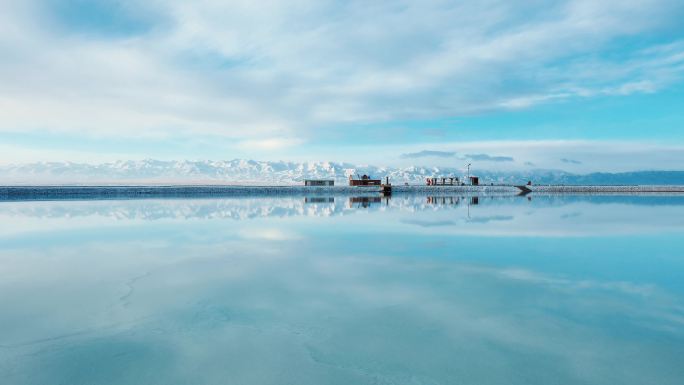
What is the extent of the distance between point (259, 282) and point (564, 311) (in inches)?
304

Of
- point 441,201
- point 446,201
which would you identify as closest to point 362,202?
point 441,201

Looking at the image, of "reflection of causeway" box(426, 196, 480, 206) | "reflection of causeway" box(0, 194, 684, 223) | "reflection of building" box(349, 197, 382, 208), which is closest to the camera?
"reflection of causeway" box(0, 194, 684, 223)

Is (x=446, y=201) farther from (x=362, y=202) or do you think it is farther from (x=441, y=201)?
Result: (x=362, y=202)

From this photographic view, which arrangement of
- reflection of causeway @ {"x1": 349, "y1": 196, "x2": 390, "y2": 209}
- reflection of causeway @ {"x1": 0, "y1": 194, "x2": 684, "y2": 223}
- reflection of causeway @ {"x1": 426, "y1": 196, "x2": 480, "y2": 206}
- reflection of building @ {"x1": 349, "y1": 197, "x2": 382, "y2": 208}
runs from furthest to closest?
1. reflection of causeway @ {"x1": 426, "y1": 196, "x2": 480, "y2": 206}
2. reflection of building @ {"x1": 349, "y1": 197, "x2": 382, "y2": 208}
3. reflection of causeway @ {"x1": 349, "y1": 196, "x2": 390, "y2": 209}
4. reflection of causeway @ {"x1": 0, "y1": 194, "x2": 684, "y2": 223}

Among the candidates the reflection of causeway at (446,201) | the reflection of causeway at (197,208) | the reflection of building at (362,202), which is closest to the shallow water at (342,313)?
the reflection of causeway at (197,208)

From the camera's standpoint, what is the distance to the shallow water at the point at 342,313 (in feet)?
22.9

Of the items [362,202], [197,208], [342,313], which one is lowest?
[342,313]

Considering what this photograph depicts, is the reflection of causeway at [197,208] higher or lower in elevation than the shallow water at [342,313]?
higher

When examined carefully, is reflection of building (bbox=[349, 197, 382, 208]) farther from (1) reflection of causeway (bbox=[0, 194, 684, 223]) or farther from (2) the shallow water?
(2) the shallow water

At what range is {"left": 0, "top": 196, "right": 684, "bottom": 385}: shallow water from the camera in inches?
274

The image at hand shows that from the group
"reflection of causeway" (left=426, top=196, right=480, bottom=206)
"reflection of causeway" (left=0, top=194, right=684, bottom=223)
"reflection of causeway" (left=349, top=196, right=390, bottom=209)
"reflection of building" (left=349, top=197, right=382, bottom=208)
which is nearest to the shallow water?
"reflection of causeway" (left=0, top=194, right=684, bottom=223)

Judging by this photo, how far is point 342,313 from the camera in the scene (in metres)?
9.55

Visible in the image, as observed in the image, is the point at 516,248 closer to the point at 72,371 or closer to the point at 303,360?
the point at 303,360

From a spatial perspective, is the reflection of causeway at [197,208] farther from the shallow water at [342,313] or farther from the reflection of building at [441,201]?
the shallow water at [342,313]
